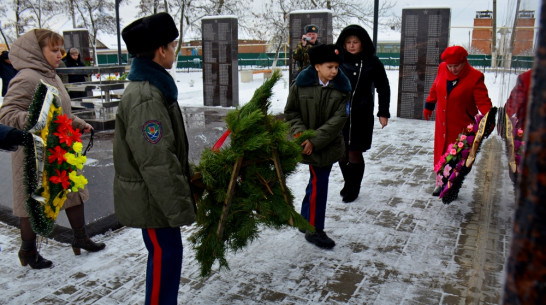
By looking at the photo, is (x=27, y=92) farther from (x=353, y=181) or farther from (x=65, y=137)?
(x=353, y=181)

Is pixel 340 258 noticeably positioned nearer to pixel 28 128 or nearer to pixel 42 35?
pixel 28 128

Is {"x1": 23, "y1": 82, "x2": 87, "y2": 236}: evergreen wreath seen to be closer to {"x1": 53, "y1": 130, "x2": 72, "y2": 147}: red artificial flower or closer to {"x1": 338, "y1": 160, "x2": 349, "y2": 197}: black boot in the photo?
{"x1": 53, "y1": 130, "x2": 72, "y2": 147}: red artificial flower

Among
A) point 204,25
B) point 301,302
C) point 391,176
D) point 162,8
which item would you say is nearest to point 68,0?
point 162,8

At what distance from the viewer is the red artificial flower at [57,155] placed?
316 cm

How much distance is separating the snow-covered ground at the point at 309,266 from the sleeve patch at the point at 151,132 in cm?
134

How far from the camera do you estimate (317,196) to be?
384cm

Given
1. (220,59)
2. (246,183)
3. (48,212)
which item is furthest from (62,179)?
(220,59)

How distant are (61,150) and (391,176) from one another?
4.15 metres

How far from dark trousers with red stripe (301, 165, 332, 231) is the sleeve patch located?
1.86 meters

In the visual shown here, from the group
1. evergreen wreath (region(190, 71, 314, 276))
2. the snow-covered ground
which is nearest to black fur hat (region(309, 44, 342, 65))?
the snow-covered ground

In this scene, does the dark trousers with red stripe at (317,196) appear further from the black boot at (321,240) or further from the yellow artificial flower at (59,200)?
the yellow artificial flower at (59,200)

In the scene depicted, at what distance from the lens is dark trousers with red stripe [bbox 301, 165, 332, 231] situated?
384 cm

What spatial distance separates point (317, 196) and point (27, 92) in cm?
235

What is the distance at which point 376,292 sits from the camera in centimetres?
311
